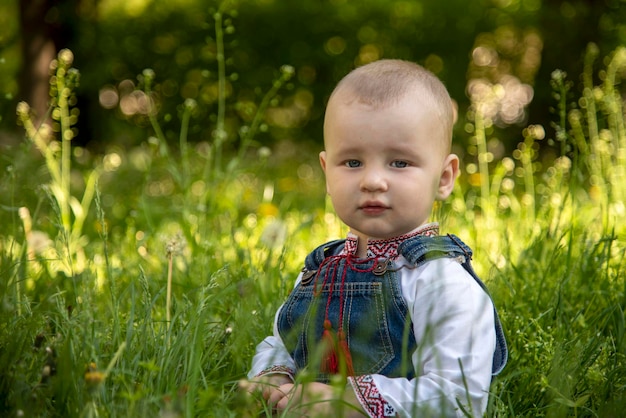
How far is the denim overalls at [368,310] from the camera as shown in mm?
1824

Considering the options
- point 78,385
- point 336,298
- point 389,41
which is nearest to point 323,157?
point 336,298

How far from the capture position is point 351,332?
6.10 feet

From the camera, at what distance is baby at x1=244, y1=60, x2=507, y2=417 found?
174 centimetres

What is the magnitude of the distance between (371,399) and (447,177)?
622 mm

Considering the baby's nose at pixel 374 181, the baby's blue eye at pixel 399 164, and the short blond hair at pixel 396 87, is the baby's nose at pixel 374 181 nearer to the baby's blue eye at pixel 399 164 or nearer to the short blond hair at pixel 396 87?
the baby's blue eye at pixel 399 164

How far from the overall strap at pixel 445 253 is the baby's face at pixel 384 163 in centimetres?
7

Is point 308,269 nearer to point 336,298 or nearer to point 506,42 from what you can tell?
point 336,298

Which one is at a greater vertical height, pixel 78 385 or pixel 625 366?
pixel 78 385

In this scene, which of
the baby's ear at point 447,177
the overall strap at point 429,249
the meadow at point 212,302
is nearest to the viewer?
the meadow at point 212,302

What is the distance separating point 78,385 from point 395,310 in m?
0.69

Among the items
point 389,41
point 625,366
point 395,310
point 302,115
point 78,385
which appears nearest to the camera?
point 78,385

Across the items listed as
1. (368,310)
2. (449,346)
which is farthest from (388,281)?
(449,346)

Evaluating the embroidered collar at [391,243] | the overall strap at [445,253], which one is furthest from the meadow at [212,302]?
the embroidered collar at [391,243]

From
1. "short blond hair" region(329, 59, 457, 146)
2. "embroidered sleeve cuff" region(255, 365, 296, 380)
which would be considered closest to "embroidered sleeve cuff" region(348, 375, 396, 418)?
"embroidered sleeve cuff" region(255, 365, 296, 380)
